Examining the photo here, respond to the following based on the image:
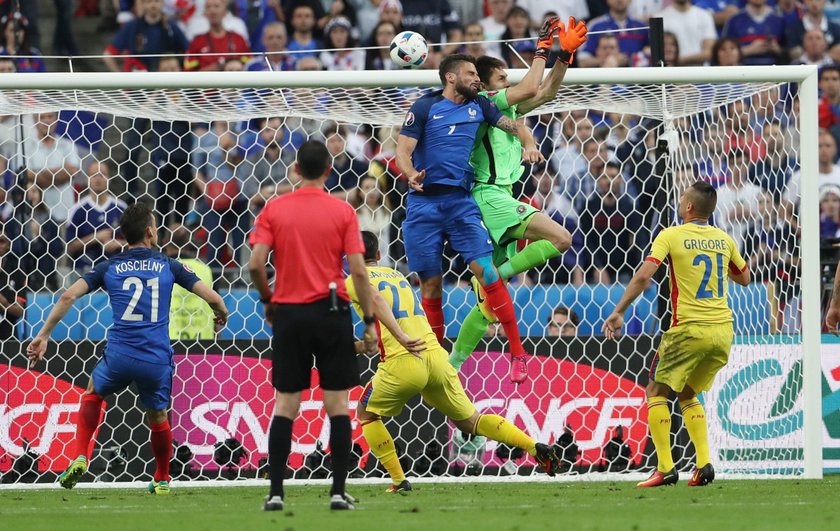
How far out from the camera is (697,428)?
904cm

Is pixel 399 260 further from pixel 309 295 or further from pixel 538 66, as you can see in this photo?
pixel 309 295

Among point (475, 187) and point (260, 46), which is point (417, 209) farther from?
point (260, 46)

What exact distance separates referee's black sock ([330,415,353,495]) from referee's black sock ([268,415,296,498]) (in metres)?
0.24

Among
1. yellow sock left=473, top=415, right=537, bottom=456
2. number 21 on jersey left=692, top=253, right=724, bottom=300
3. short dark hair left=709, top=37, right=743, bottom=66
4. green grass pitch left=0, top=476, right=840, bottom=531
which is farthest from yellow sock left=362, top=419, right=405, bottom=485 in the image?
short dark hair left=709, top=37, right=743, bottom=66

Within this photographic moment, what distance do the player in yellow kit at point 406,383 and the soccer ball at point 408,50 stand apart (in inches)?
67.0

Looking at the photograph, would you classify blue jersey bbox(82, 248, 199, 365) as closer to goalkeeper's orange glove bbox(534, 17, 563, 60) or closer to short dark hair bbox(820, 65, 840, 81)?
goalkeeper's orange glove bbox(534, 17, 563, 60)

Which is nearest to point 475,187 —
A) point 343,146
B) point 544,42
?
point 544,42

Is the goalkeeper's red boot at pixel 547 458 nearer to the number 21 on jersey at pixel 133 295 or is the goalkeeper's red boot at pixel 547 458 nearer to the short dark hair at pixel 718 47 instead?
the number 21 on jersey at pixel 133 295

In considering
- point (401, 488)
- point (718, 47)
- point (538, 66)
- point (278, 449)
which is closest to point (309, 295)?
point (278, 449)

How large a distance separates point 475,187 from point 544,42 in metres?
1.28

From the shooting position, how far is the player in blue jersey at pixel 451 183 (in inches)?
366

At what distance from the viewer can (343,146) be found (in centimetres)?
1248

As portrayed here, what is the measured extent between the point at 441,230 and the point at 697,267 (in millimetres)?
1849

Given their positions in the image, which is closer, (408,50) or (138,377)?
(138,377)
